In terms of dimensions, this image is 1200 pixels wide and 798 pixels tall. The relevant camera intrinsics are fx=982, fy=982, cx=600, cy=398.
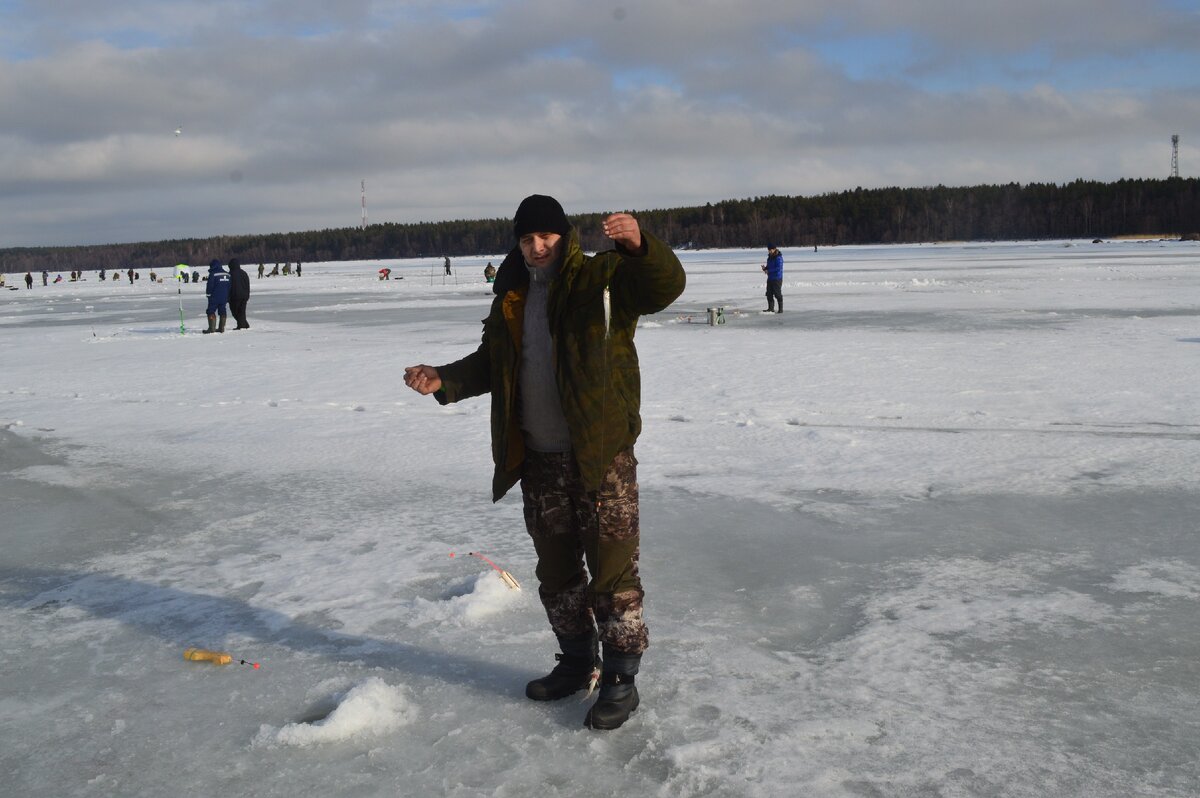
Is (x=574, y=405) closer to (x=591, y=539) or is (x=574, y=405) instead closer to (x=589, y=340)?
(x=589, y=340)

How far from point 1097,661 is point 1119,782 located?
2.81ft

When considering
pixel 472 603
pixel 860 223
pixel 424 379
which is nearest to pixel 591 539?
pixel 424 379

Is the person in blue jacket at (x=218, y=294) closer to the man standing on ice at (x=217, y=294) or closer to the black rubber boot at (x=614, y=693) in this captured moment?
the man standing on ice at (x=217, y=294)

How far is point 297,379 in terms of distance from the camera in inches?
464

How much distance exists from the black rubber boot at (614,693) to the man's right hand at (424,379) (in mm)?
1016

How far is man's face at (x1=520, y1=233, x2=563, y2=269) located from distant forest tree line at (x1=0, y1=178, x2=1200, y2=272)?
10979cm

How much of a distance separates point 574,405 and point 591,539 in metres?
0.44

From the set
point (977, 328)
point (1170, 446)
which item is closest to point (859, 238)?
point (977, 328)

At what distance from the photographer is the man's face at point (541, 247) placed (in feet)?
9.51

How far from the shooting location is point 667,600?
413cm

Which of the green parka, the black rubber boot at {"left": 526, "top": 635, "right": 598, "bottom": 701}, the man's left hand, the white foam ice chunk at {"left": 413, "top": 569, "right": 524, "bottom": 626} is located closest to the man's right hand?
the green parka

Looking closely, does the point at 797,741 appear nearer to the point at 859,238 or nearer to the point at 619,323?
the point at 619,323

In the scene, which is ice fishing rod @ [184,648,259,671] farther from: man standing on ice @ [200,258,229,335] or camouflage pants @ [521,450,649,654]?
man standing on ice @ [200,258,229,335]

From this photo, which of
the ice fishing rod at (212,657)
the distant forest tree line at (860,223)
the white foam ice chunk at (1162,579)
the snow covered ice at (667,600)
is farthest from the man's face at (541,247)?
the distant forest tree line at (860,223)
